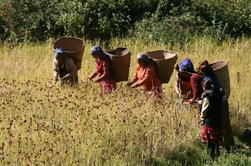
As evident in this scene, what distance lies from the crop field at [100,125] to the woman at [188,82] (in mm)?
186

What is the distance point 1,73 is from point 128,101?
127 inches

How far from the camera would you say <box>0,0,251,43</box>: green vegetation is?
1340 cm

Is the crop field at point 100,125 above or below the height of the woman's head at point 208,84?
below

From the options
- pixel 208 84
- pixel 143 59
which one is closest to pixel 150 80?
pixel 143 59

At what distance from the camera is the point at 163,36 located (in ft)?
42.5

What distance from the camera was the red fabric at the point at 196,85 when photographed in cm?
835

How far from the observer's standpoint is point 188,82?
8.90 metres

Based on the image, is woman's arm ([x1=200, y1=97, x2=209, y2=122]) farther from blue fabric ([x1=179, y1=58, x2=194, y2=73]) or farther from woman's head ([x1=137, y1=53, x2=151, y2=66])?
woman's head ([x1=137, y1=53, x2=151, y2=66])

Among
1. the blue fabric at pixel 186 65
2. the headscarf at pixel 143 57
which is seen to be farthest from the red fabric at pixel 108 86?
the blue fabric at pixel 186 65

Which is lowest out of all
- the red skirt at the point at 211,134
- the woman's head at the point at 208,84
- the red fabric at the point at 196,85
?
the red skirt at the point at 211,134

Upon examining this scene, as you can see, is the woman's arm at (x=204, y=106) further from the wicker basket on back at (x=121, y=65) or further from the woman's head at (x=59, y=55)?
the woman's head at (x=59, y=55)

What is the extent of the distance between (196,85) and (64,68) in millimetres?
2568

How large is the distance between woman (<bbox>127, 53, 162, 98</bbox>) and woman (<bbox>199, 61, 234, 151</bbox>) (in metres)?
1.13

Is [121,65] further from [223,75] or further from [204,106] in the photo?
[204,106]
